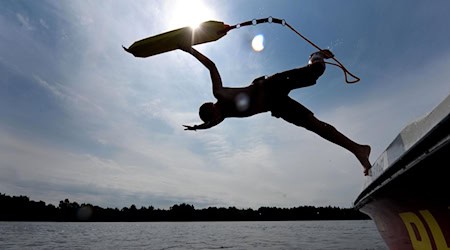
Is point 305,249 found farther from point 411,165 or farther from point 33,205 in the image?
point 33,205

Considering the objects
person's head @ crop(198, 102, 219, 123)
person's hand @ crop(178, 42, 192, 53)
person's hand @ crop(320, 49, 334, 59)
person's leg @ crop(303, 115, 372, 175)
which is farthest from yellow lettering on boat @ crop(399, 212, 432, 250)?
person's hand @ crop(178, 42, 192, 53)

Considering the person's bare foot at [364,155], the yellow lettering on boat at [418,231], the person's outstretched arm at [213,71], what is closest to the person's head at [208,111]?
the person's outstretched arm at [213,71]

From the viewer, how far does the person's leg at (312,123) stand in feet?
19.1

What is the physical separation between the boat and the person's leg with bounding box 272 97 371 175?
1.95m

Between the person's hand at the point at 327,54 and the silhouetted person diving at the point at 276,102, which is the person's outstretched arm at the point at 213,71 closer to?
the silhouetted person diving at the point at 276,102

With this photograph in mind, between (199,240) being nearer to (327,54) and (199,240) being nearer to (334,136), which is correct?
(334,136)

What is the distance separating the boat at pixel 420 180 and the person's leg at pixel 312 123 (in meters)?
1.95

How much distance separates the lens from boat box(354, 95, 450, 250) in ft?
7.00

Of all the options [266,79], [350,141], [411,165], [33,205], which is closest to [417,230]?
[411,165]

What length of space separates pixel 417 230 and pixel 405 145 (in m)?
1.16

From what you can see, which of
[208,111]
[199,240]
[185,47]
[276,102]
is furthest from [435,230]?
[199,240]

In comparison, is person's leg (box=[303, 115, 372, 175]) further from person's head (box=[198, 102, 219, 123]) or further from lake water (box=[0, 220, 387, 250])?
lake water (box=[0, 220, 387, 250])

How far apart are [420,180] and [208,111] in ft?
11.7

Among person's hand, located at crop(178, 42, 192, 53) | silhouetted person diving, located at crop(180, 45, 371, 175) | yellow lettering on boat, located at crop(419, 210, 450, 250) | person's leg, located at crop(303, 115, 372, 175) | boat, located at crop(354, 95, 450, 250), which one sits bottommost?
yellow lettering on boat, located at crop(419, 210, 450, 250)
